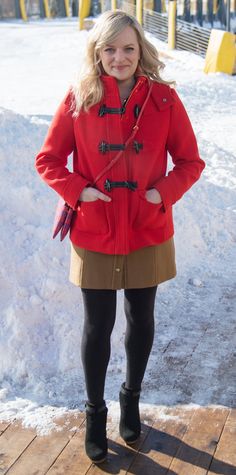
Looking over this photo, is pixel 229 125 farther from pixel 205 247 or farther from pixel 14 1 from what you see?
pixel 14 1

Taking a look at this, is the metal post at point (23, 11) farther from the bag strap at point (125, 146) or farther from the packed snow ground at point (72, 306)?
the bag strap at point (125, 146)

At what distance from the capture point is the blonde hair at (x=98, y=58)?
2715mm

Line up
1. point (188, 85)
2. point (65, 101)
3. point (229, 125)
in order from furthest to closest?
point (188, 85) < point (229, 125) < point (65, 101)

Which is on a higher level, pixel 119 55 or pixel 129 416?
pixel 119 55

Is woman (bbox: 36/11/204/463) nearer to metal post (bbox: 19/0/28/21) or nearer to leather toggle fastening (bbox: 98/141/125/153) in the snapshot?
leather toggle fastening (bbox: 98/141/125/153)

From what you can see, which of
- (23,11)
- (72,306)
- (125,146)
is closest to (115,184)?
(125,146)

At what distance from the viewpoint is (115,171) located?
9.11 feet

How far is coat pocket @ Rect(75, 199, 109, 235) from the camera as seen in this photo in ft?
9.27

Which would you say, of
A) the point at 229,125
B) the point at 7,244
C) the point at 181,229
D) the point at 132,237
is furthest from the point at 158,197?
the point at 229,125

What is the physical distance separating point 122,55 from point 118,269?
858 mm

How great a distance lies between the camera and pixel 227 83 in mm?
12594

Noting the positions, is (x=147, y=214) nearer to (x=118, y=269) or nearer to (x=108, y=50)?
(x=118, y=269)

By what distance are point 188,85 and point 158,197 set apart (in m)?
9.75

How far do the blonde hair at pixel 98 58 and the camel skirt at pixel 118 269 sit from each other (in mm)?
608
